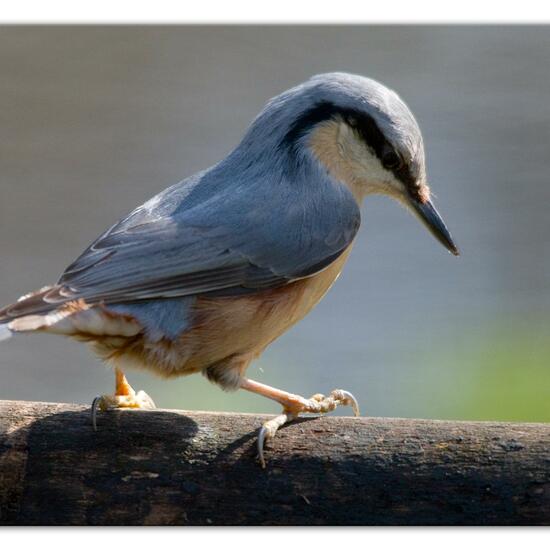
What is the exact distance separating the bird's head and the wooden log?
1.83 feet

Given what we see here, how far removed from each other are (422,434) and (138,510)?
562mm

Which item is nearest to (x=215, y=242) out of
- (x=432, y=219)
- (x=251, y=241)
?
(x=251, y=241)

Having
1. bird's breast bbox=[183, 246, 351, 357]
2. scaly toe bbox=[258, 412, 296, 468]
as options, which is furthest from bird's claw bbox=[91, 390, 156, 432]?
scaly toe bbox=[258, 412, 296, 468]

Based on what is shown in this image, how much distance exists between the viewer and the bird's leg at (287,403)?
2193 millimetres

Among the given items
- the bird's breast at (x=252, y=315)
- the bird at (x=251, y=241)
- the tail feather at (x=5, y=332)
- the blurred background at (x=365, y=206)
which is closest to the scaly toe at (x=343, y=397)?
the bird at (x=251, y=241)

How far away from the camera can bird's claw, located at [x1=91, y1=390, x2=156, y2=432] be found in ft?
7.53

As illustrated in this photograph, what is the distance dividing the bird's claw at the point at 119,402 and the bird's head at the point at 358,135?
2.17ft

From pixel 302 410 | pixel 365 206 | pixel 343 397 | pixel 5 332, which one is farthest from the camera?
pixel 365 206

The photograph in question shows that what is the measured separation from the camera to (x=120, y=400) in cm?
246

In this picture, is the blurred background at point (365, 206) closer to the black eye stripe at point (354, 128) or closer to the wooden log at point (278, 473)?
the black eye stripe at point (354, 128)

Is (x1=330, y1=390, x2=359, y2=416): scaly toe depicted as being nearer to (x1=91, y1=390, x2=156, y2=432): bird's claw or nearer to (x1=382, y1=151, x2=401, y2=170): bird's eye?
(x1=91, y1=390, x2=156, y2=432): bird's claw

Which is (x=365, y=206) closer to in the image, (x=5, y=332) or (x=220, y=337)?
(x=220, y=337)

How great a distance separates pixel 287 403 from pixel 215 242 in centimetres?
39

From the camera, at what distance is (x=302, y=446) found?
2182mm
